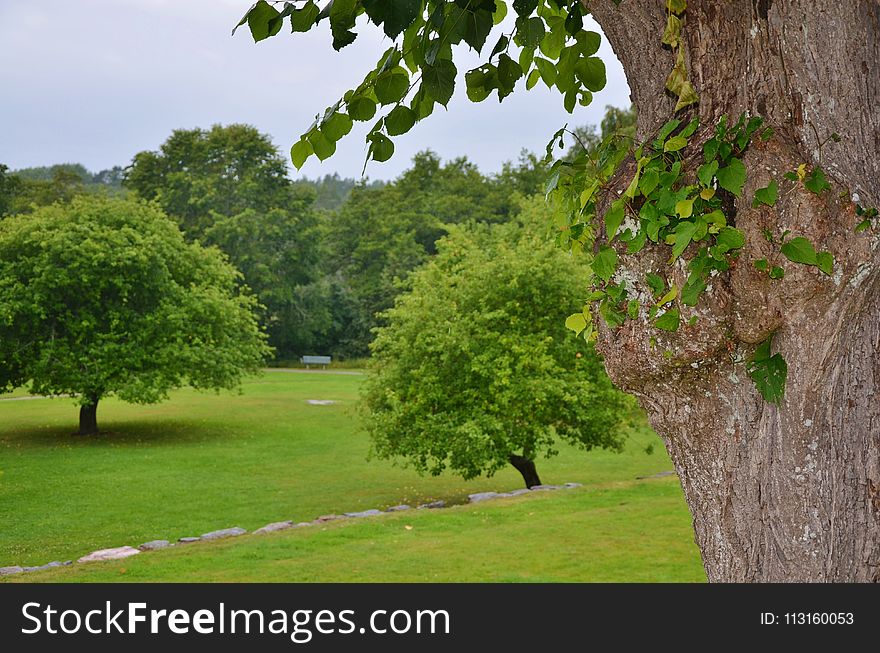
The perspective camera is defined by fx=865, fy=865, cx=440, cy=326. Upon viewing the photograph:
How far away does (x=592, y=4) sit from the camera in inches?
117

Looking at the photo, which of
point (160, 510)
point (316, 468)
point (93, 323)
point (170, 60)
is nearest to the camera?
point (160, 510)

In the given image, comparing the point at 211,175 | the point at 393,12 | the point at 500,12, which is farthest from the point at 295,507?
the point at 211,175

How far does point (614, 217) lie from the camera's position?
2785 mm

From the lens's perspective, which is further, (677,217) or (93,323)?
(93,323)

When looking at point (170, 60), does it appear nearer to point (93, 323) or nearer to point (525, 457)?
point (93, 323)

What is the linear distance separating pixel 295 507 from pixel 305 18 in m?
14.0

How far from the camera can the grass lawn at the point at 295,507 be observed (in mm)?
9648

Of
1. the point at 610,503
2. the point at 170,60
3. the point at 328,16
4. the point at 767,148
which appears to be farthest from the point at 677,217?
the point at 170,60

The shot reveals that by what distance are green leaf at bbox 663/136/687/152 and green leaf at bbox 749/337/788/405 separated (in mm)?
673

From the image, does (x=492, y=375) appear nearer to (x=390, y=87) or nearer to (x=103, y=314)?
(x=390, y=87)

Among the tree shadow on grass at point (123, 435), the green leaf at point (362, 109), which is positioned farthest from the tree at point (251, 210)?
the green leaf at point (362, 109)
